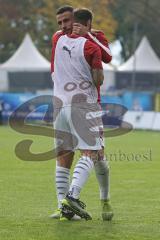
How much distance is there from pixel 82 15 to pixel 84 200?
2.97m

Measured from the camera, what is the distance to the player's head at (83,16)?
7496 mm

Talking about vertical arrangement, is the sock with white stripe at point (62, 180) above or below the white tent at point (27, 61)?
above

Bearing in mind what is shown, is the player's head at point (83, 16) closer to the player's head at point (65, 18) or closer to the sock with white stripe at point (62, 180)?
the player's head at point (65, 18)

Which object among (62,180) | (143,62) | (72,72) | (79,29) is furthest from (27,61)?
(79,29)

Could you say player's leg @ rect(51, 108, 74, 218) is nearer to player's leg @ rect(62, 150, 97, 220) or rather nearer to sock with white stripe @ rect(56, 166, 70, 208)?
sock with white stripe @ rect(56, 166, 70, 208)

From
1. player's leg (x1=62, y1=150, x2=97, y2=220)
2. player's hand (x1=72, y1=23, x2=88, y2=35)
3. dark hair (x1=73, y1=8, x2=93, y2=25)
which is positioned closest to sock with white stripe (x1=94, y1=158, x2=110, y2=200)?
player's leg (x1=62, y1=150, x2=97, y2=220)

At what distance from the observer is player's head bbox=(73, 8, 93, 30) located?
24.6ft

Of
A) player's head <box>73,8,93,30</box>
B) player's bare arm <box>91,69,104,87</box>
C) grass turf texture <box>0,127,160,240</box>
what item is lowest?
grass turf texture <box>0,127,160,240</box>

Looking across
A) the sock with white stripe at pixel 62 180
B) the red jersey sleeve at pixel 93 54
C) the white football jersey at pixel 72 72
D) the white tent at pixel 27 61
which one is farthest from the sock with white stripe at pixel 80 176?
the white tent at pixel 27 61

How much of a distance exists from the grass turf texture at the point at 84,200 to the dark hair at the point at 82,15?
6.44ft

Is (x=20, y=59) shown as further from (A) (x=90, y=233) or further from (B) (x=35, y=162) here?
A: (A) (x=90, y=233)

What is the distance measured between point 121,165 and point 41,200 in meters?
6.10

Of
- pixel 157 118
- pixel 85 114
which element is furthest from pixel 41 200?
pixel 157 118

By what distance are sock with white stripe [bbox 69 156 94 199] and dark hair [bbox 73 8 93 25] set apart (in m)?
1.33
